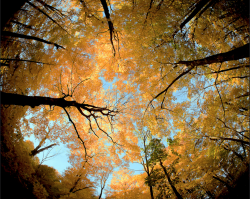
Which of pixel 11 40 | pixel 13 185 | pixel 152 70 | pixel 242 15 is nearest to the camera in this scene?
pixel 242 15

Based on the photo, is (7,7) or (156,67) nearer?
(7,7)

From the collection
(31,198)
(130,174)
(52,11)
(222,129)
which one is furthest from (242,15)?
(130,174)

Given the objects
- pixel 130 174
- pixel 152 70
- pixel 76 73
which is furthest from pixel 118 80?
pixel 130 174

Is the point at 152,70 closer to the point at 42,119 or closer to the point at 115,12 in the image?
the point at 115,12

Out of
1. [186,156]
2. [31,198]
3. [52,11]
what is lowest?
[31,198]

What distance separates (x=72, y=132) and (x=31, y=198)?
152 inches

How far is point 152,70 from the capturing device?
4.23 meters

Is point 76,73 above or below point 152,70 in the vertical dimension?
above

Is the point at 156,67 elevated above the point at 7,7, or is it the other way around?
the point at 156,67

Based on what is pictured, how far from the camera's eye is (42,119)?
6.22 m

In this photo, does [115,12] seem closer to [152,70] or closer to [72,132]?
[152,70]

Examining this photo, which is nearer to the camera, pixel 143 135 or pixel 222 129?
pixel 222 129

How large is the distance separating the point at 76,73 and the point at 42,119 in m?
3.43

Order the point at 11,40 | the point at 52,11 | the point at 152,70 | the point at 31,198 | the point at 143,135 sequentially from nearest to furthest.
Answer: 1. the point at 11,40
2. the point at 31,198
3. the point at 52,11
4. the point at 152,70
5. the point at 143,135
